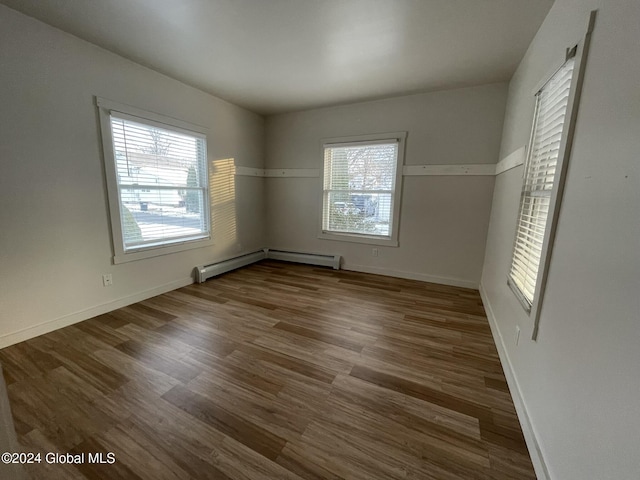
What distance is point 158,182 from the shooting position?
3037 mm

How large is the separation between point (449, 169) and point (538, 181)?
1.78m

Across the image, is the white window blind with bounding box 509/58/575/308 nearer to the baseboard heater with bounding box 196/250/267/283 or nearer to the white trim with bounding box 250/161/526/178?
the white trim with bounding box 250/161/526/178

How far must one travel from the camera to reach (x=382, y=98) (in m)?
3.63

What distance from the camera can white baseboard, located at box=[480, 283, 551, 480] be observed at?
3.84 ft

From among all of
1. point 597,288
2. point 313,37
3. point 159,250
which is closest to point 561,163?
point 597,288

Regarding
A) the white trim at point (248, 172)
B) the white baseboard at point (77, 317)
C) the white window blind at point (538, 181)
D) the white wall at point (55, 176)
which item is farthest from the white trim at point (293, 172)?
the white window blind at point (538, 181)

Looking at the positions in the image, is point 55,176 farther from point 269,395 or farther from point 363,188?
point 363,188

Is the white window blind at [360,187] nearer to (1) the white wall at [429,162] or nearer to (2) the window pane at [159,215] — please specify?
(1) the white wall at [429,162]

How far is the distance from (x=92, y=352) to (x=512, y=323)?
323 cm

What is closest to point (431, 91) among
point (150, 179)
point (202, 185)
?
point (202, 185)

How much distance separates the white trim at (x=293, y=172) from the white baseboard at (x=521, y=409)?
3.20 metres

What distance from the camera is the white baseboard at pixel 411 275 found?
11.7ft

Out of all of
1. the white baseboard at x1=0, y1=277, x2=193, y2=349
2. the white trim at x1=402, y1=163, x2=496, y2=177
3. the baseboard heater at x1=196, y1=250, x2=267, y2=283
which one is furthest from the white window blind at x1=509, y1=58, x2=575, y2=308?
the white baseboard at x1=0, y1=277, x2=193, y2=349

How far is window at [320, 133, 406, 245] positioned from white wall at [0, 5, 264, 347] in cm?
247
